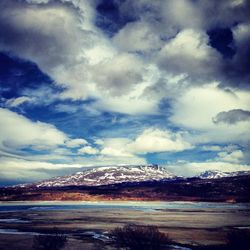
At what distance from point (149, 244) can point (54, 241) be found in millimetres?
8624

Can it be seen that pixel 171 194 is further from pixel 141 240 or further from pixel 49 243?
pixel 49 243

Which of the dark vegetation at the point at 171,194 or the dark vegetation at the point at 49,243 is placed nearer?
the dark vegetation at the point at 49,243

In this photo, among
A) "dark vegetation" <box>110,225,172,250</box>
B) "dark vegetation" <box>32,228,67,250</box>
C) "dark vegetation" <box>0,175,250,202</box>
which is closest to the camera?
"dark vegetation" <box>110,225,172,250</box>

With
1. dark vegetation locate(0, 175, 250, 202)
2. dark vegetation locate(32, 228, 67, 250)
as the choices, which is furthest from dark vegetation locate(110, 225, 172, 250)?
dark vegetation locate(0, 175, 250, 202)

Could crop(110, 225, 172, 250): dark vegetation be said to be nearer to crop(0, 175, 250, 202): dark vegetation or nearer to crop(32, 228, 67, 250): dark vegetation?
crop(32, 228, 67, 250): dark vegetation

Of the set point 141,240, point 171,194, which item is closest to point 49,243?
point 141,240

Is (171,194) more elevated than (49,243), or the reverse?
→ (171,194)

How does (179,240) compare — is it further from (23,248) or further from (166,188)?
(166,188)

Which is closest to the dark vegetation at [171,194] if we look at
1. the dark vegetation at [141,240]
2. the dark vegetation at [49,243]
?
the dark vegetation at [141,240]

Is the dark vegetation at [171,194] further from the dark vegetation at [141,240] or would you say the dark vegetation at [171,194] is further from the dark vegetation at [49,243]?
the dark vegetation at [49,243]

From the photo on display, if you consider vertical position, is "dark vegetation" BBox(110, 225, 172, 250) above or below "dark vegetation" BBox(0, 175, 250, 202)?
below

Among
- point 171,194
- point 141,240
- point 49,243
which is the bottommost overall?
point 49,243

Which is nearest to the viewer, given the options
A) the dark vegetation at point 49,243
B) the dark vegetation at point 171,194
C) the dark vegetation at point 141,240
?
the dark vegetation at point 141,240

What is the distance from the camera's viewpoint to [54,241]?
95.6ft
